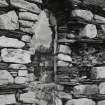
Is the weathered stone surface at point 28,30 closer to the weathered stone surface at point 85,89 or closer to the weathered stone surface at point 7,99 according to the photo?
the weathered stone surface at point 7,99

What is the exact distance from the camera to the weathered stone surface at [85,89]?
10.6ft

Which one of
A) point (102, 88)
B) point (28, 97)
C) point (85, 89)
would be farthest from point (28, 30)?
point (102, 88)

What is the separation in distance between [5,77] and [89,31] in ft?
4.12

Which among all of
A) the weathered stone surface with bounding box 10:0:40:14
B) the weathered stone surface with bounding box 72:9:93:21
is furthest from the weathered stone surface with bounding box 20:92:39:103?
the weathered stone surface with bounding box 72:9:93:21

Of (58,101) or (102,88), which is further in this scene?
(102,88)

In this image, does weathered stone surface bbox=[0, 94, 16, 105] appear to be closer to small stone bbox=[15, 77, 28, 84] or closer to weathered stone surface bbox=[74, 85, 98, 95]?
small stone bbox=[15, 77, 28, 84]

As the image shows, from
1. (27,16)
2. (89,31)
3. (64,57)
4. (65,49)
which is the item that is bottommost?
(64,57)

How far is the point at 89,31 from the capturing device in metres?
3.31

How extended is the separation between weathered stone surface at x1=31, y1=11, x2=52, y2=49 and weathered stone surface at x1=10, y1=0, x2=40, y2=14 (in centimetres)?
20

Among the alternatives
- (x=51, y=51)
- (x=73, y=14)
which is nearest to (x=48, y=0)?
(x=73, y=14)

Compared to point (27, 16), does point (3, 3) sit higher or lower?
higher

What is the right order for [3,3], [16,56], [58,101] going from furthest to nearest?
[58,101] → [16,56] → [3,3]

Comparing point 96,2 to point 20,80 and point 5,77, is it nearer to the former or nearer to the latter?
point 20,80

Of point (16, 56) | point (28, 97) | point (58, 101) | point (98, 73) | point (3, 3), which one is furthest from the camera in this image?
point (98, 73)
